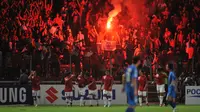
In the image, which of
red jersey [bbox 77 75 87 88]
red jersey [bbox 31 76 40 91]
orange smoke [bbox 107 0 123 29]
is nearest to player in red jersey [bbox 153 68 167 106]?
red jersey [bbox 77 75 87 88]

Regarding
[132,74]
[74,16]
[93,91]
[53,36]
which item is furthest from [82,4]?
[132,74]

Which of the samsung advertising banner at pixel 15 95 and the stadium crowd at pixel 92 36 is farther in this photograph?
the stadium crowd at pixel 92 36

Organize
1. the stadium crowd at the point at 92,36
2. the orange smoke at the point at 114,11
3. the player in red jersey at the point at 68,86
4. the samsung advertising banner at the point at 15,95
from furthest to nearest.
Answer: the orange smoke at the point at 114,11, the stadium crowd at the point at 92,36, the samsung advertising banner at the point at 15,95, the player in red jersey at the point at 68,86

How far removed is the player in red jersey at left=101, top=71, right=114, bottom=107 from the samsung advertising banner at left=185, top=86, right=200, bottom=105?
6.10m

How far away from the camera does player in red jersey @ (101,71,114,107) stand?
110 ft

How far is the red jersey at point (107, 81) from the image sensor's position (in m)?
33.4

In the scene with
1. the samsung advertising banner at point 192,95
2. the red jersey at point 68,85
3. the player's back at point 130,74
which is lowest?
the samsung advertising banner at point 192,95

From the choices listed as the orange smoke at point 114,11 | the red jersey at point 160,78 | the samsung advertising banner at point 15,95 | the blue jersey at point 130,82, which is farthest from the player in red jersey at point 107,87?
the blue jersey at point 130,82

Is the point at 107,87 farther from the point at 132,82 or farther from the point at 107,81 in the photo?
the point at 132,82

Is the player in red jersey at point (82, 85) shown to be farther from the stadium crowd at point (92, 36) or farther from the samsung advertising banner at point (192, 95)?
the samsung advertising banner at point (192, 95)

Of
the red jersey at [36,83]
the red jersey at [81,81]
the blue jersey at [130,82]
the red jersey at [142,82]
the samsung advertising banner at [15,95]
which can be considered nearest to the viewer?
the blue jersey at [130,82]

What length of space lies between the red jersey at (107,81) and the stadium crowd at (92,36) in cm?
186

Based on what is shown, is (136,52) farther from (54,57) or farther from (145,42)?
(54,57)

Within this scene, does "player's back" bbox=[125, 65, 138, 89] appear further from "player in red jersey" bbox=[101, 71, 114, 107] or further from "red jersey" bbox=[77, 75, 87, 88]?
"red jersey" bbox=[77, 75, 87, 88]
